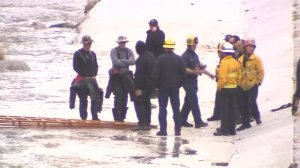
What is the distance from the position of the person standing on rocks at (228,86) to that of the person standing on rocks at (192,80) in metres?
0.84

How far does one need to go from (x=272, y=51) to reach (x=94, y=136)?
33.8 ft

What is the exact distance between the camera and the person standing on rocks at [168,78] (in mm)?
18281

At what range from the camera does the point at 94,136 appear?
18.4 m

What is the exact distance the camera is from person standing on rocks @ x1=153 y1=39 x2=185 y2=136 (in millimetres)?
18281

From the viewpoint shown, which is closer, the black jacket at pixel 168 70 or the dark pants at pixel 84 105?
the black jacket at pixel 168 70

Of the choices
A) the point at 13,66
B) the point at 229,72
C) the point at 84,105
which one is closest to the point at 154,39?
the point at 84,105

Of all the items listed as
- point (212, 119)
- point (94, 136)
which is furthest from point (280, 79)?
point (94, 136)

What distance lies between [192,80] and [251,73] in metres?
1.24

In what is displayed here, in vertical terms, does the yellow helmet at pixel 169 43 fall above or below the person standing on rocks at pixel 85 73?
above

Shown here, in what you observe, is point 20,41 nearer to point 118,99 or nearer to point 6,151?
point 118,99

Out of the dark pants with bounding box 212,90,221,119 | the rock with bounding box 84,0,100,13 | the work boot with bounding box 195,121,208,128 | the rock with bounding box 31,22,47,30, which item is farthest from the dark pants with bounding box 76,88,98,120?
the rock with bounding box 84,0,100,13

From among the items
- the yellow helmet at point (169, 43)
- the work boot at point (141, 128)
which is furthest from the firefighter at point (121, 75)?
the yellow helmet at point (169, 43)

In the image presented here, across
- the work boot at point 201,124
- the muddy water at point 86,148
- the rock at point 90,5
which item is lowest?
the muddy water at point 86,148

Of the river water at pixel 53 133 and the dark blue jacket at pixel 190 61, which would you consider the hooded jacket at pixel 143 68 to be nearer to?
the dark blue jacket at pixel 190 61
